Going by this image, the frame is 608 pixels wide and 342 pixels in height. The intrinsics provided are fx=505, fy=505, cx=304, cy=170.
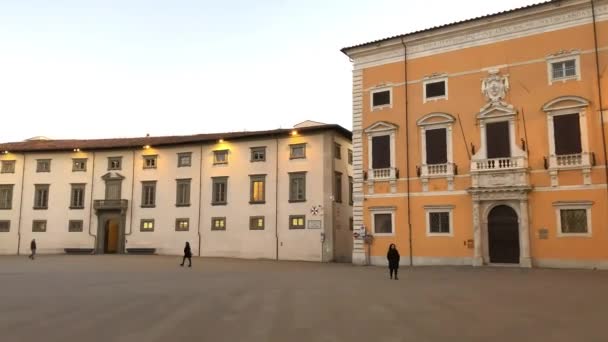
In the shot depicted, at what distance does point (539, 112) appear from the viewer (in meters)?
25.7

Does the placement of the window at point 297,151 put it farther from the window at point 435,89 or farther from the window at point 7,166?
the window at point 7,166

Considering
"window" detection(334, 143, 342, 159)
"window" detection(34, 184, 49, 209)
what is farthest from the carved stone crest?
"window" detection(34, 184, 49, 209)

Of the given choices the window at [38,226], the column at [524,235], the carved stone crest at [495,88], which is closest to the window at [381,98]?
the carved stone crest at [495,88]

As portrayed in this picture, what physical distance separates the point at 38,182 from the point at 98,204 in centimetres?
669

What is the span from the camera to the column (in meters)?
25.2

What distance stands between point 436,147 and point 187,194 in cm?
2111

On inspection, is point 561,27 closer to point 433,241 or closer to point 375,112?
point 375,112

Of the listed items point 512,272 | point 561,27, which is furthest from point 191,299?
point 561,27

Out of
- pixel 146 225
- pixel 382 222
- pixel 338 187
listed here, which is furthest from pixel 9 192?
pixel 382 222

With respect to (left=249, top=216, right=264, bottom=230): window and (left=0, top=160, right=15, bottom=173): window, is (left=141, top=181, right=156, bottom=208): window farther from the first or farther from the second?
(left=0, top=160, right=15, bottom=173): window

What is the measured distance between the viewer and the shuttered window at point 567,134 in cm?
2472

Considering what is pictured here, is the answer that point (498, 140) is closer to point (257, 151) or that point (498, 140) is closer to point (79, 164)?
point (257, 151)

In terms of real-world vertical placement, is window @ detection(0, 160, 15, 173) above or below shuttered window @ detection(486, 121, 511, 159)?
above

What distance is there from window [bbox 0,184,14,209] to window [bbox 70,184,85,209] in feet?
19.2
